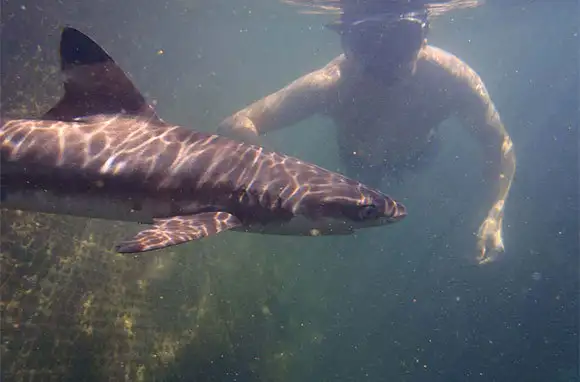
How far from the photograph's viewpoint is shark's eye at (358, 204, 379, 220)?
448 cm

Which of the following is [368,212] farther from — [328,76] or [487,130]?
[487,130]

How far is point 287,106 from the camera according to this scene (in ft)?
32.5

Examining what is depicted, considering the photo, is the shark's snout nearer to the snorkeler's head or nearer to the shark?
the shark

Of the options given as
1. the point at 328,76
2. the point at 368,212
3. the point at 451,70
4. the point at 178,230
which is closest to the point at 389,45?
the point at 328,76

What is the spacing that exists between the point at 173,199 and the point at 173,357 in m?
4.67

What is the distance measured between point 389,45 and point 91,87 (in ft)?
24.8

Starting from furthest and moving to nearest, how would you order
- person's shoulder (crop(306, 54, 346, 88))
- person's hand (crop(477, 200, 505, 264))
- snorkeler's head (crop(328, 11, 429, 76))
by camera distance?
person's shoulder (crop(306, 54, 346, 88))
snorkeler's head (crop(328, 11, 429, 76))
person's hand (crop(477, 200, 505, 264))

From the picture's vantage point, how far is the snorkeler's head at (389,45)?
9.92 meters

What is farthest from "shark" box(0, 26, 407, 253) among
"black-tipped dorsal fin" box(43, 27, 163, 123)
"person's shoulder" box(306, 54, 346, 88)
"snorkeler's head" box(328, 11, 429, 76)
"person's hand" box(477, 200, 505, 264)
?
"snorkeler's head" box(328, 11, 429, 76)

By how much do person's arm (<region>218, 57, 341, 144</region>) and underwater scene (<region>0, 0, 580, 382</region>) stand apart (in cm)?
5

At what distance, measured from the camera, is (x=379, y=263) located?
23.8 meters

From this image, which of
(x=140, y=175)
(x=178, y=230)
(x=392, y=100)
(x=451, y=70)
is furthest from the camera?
(x=451, y=70)

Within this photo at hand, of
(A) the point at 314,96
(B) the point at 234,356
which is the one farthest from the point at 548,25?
(B) the point at 234,356

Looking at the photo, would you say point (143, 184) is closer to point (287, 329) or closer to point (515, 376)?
point (287, 329)
